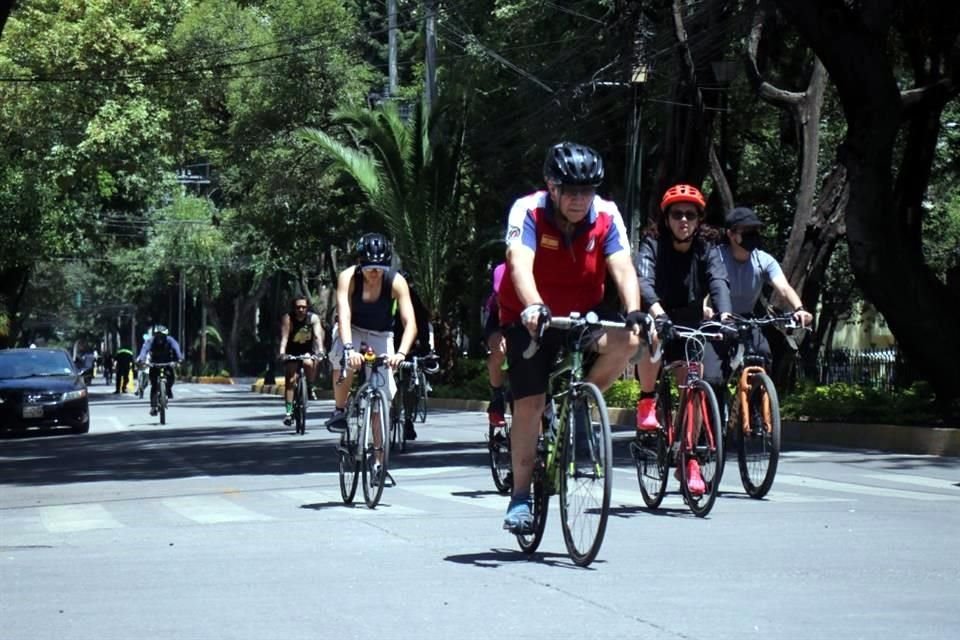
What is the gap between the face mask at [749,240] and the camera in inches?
446

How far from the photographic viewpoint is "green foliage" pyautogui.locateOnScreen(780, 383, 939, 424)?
1970 centimetres

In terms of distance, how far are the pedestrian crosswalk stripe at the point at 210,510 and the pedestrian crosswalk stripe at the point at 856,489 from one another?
4.14 m

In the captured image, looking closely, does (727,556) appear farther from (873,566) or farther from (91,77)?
(91,77)

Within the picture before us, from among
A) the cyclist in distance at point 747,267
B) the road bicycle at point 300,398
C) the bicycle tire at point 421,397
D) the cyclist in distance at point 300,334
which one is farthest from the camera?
the road bicycle at point 300,398

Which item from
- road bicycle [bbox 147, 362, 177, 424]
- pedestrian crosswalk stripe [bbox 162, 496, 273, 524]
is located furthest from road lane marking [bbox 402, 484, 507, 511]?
road bicycle [bbox 147, 362, 177, 424]

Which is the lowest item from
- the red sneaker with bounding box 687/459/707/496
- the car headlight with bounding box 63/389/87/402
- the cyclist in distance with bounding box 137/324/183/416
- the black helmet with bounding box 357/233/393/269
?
the red sneaker with bounding box 687/459/707/496

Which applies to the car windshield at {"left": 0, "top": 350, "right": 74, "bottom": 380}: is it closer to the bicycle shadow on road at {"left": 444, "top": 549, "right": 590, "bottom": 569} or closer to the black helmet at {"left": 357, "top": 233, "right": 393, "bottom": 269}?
the black helmet at {"left": 357, "top": 233, "right": 393, "bottom": 269}

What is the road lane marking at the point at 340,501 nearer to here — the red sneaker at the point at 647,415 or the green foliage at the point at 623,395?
the red sneaker at the point at 647,415

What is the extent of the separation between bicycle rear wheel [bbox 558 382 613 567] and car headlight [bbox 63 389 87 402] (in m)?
20.9

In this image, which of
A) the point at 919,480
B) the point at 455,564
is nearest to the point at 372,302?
the point at 455,564

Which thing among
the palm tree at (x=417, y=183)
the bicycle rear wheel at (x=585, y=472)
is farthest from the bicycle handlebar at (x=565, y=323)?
the palm tree at (x=417, y=183)

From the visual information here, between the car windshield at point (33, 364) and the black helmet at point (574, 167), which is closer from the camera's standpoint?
the black helmet at point (574, 167)

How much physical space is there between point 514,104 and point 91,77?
897 cm

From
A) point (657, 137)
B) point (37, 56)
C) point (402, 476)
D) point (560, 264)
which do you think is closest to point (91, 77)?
point (37, 56)
